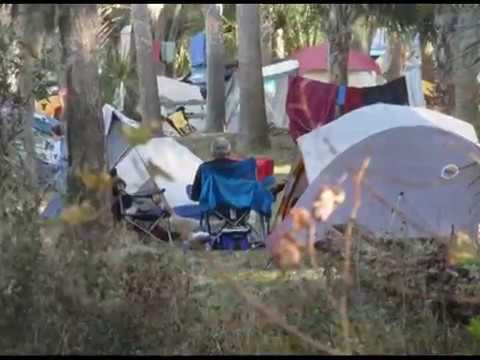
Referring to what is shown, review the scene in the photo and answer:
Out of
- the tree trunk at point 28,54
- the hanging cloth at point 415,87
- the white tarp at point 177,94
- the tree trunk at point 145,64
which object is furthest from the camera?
the white tarp at point 177,94

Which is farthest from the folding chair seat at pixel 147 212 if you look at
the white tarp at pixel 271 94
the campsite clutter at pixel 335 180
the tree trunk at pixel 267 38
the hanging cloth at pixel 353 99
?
the tree trunk at pixel 267 38

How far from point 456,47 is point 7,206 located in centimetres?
950

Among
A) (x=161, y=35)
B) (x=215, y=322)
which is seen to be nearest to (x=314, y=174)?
(x=215, y=322)

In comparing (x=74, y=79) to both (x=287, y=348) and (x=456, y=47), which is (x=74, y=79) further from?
(x=456, y=47)

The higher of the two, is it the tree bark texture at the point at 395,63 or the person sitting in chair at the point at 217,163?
the person sitting in chair at the point at 217,163

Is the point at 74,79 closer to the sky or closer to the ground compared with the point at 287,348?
closer to the sky

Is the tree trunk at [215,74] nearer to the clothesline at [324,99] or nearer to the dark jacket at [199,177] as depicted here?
the clothesline at [324,99]

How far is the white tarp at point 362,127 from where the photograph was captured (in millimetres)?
10547

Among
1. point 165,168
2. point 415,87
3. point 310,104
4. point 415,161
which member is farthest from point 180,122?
point 415,161

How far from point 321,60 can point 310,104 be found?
15276 millimetres

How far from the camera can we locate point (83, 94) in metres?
9.90

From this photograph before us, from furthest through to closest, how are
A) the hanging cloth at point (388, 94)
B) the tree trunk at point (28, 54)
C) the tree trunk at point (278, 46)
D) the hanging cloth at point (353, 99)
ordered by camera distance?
the tree trunk at point (278, 46) → the hanging cloth at point (388, 94) → the hanging cloth at point (353, 99) → the tree trunk at point (28, 54)

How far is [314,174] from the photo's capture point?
34.6 feet

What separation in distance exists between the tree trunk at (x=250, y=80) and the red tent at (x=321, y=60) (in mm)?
9155
